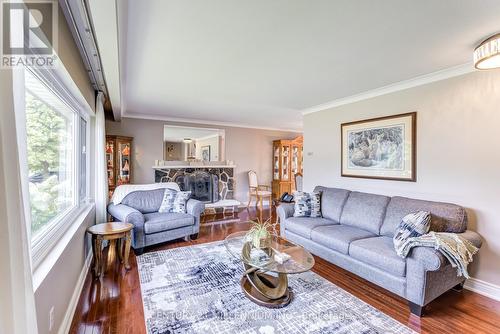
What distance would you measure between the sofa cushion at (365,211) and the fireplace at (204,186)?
11.5 feet

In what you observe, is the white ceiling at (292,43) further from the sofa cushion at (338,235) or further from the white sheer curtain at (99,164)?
the sofa cushion at (338,235)

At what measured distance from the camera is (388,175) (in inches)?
133

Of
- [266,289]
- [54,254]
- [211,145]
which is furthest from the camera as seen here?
[211,145]

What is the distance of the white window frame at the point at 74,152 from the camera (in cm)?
117

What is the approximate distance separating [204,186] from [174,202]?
6.67 feet

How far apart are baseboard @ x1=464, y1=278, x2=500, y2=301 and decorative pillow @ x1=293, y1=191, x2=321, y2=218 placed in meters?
1.80

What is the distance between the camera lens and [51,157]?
2037 millimetres

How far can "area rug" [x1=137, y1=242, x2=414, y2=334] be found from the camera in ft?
6.39

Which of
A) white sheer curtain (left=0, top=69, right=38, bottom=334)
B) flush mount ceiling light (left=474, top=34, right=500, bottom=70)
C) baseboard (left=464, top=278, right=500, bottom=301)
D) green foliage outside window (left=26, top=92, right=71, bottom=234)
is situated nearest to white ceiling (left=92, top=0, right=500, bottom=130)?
flush mount ceiling light (left=474, top=34, right=500, bottom=70)

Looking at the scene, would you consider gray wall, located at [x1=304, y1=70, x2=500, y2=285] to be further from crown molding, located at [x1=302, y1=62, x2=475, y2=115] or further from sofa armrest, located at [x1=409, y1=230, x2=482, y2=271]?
sofa armrest, located at [x1=409, y1=230, x2=482, y2=271]

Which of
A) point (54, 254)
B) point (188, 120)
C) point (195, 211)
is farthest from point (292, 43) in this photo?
point (188, 120)

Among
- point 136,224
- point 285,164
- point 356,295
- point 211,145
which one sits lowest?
point 356,295

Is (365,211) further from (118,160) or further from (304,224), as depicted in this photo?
(118,160)

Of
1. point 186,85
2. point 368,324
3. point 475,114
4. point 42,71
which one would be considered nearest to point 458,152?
point 475,114
